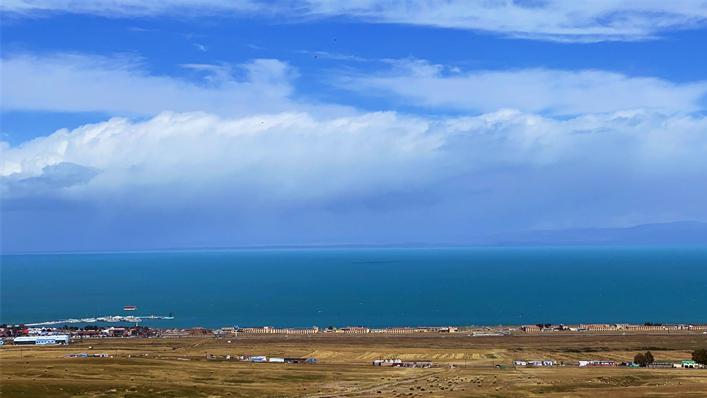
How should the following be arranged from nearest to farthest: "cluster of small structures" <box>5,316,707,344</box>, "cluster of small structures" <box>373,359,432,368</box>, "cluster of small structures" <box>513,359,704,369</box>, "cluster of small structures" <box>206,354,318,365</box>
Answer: "cluster of small structures" <box>513,359,704,369</box>, "cluster of small structures" <box>373,359,432,368</box>, "cluster of small structures" <box>206,354,318,365</box>, "cluster of small structures" <box>5,316,707,344</box>

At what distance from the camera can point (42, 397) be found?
64.7 meters

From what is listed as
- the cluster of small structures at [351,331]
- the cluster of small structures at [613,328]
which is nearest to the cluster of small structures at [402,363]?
the cluster of small structures at [351,331]

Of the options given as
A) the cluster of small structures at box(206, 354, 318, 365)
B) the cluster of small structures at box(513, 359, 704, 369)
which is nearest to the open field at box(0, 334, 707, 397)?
the cluster of small structures at box(206, 354, 318, 365)

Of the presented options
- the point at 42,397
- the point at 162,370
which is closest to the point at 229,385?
the point at 162,370

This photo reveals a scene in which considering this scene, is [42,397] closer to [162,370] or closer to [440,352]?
[162,370]

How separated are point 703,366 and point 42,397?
253ft

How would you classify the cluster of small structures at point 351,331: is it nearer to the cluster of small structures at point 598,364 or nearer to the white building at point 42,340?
the white building at point 42,340

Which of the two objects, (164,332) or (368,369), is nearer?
(368,369)

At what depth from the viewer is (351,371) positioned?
8700 cm

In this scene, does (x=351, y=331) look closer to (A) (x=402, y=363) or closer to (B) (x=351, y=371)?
(A) (x=402, y=363)

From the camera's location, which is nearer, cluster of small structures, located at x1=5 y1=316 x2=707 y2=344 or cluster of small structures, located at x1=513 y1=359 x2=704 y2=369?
cluster of small structures, located at x1=513 y1=359 x2=704 y2=369

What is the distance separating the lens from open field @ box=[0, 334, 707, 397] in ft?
237

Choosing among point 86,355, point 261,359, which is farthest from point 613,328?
point 86,355

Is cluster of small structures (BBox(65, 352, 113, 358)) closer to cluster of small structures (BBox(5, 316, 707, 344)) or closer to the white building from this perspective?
the white building
